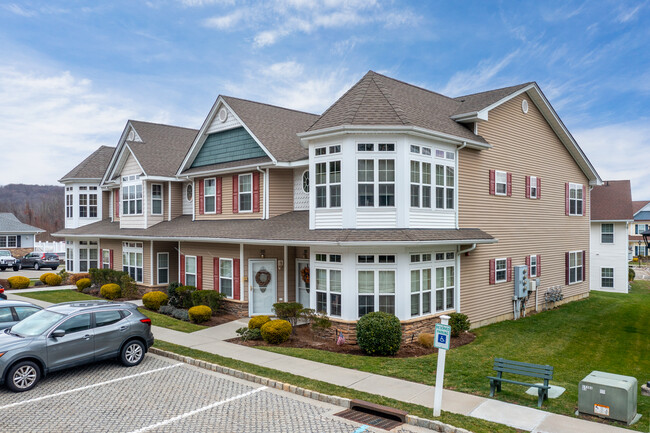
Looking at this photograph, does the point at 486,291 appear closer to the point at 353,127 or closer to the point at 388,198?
the point at 388,198

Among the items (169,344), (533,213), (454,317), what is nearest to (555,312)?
(533,213)

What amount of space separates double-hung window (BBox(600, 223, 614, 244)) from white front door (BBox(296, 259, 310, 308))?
81.9 ft

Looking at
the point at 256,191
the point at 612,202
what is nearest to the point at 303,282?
the point at 256,191

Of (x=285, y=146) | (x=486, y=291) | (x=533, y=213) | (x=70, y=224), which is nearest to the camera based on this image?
(x=486, y=291)

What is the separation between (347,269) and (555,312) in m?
12.6

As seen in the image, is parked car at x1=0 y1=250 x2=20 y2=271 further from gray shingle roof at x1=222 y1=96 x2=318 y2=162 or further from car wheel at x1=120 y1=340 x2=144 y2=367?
car wheel at x1=120 y1=340 x2=144 y2=367

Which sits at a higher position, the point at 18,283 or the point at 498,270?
the point at 498,270

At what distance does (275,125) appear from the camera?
72.6 ft

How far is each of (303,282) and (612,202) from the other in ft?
85.4

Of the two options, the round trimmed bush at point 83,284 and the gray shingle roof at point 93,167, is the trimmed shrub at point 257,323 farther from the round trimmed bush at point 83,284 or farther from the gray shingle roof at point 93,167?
the gray shingle roof at point 93,167

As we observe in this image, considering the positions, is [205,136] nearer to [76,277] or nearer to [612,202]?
[76,277]

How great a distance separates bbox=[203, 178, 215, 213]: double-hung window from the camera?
2241 centimetres

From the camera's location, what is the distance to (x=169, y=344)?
14562mm

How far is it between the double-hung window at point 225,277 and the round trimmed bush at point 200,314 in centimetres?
181
